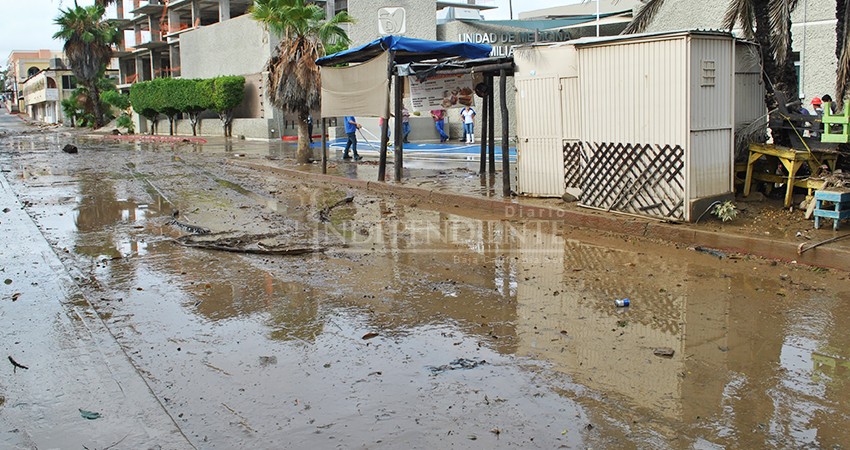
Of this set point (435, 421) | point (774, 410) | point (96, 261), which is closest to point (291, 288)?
point (96, 261)

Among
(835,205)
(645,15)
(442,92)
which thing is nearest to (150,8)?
(442,92)

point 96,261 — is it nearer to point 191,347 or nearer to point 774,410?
point 191,347

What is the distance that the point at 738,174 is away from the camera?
1095 cm

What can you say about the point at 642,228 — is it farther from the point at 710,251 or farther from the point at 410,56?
the point at 410,56

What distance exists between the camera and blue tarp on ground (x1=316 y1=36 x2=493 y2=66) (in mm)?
15047

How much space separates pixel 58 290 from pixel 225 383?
3439 millimetres

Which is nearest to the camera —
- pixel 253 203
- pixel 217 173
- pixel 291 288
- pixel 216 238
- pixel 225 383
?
pixel 225 383

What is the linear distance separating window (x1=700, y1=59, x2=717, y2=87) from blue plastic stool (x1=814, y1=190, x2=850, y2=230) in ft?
6.29

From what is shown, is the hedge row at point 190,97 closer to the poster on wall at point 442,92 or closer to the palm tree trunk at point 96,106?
the palm tree trunk at point 96,106

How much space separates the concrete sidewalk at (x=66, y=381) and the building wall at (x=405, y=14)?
85.2 ft

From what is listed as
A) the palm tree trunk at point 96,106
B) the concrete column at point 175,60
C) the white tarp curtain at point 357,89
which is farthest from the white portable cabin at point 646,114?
the palm tree trunk at point 96,106

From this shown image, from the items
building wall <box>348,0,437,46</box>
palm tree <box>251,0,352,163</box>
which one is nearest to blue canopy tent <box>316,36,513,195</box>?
palm tree <box>251,0,352,163</box>

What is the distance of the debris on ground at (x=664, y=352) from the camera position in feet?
17.9

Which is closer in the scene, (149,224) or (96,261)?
Answer: (96,261)
